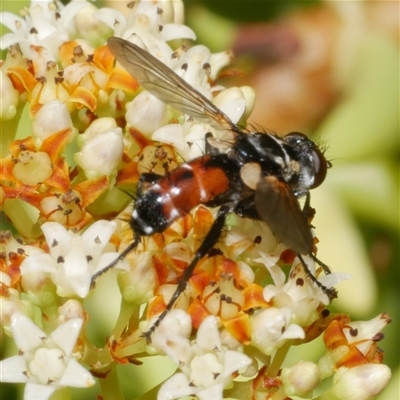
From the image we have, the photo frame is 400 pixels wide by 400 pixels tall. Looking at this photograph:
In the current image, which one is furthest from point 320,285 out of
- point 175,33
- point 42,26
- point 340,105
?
point 340,105

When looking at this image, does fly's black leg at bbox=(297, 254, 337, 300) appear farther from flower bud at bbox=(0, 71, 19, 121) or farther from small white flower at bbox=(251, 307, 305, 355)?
flower bud at bbox=(0, 71, 19, 121)

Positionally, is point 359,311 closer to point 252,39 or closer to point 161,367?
point 161,367

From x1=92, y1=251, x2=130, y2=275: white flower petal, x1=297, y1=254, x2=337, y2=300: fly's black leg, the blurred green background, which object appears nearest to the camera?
x1=92, y1=251, x2=130, y2=275: white flower petal

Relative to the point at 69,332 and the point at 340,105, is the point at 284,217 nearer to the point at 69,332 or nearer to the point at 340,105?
the point at 69,332

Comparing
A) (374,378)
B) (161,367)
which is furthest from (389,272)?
(374,378)

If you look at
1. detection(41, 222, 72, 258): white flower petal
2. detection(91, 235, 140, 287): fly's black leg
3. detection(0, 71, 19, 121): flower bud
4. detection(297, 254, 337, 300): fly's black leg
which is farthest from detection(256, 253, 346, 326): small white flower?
detection(0, 71, 19, 121): flower bud

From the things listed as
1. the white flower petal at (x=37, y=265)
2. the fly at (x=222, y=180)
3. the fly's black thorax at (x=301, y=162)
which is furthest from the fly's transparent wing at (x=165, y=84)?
the white flower petal at (x=37, y=265)
